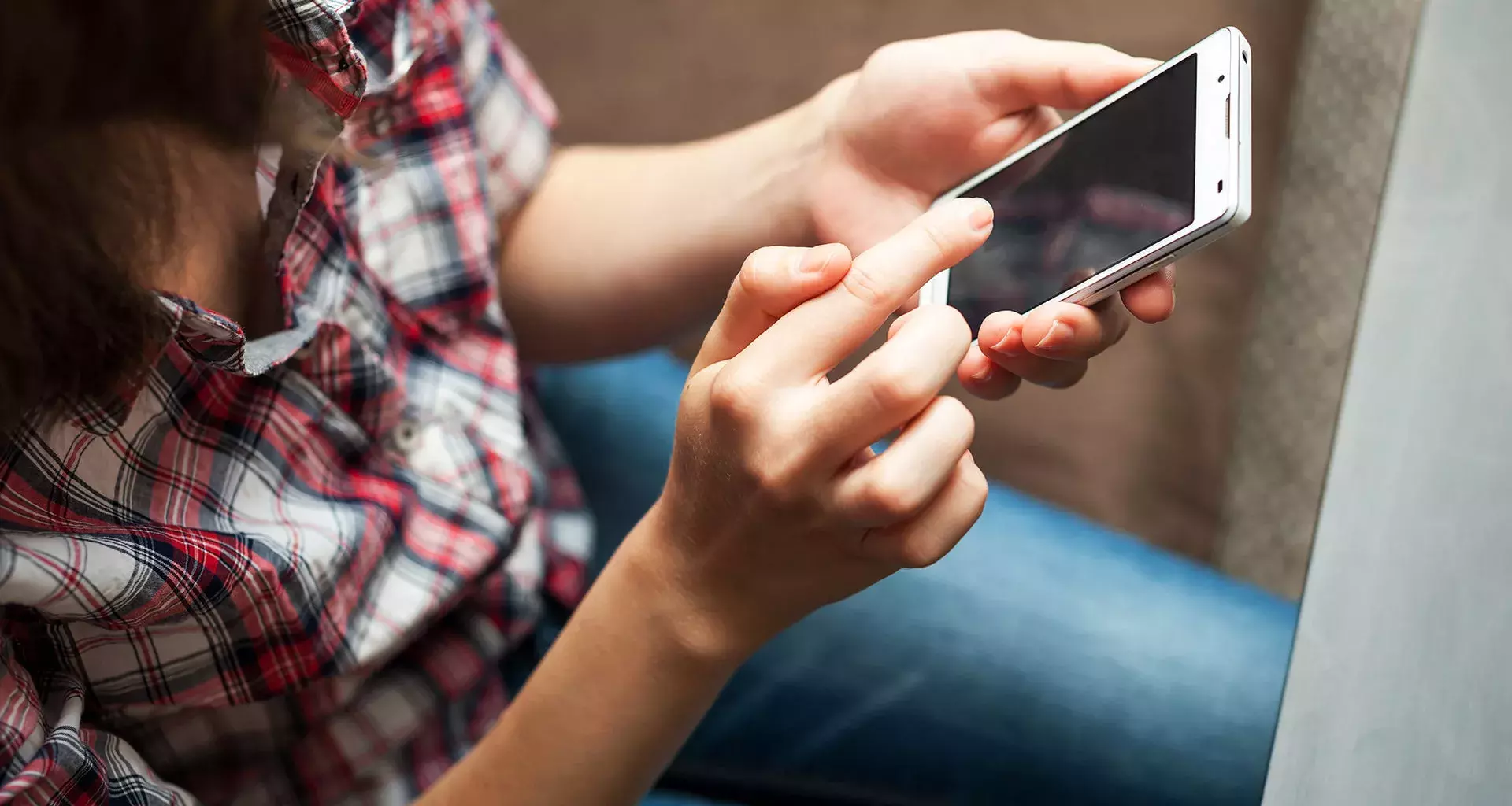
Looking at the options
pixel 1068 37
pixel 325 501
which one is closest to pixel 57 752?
pixel 325 501

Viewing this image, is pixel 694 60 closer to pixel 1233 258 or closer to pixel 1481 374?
pixel 1233 258

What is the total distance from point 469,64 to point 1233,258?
0.57 m

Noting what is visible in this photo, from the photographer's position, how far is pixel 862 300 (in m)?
0.31

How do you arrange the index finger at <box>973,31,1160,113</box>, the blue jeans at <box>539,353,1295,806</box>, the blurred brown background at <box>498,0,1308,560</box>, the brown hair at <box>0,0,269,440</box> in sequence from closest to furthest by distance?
the brown hair at <box>0,0,269,440</box> → the index finger at <box>973,31,1160,113</box> → the blue jeans at <box>539,353,1295,806</box> → the blurred brown background at <box>498,0,1308,560</box>

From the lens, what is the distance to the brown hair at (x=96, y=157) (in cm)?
27

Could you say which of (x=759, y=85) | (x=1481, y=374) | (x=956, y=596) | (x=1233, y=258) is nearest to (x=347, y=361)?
(x=956, y=596)

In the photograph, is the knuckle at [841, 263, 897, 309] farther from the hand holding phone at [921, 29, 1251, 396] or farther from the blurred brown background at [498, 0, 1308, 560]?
the blurred brown background at [498, 0, 1308, 560]

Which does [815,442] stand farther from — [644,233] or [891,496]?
[644,233]

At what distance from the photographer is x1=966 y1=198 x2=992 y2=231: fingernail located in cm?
32

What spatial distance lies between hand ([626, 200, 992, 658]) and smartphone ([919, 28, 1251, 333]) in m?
0.05

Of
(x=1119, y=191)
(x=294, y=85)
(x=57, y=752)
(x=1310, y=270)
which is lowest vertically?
(x=57, y=752)

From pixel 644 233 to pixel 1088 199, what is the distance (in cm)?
22

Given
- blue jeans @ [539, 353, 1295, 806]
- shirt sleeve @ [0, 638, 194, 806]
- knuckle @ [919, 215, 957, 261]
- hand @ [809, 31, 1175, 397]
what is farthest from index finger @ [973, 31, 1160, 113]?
shirt sleeve @ [0, 638, 194, 806]

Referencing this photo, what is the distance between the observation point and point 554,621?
54 centimetres
